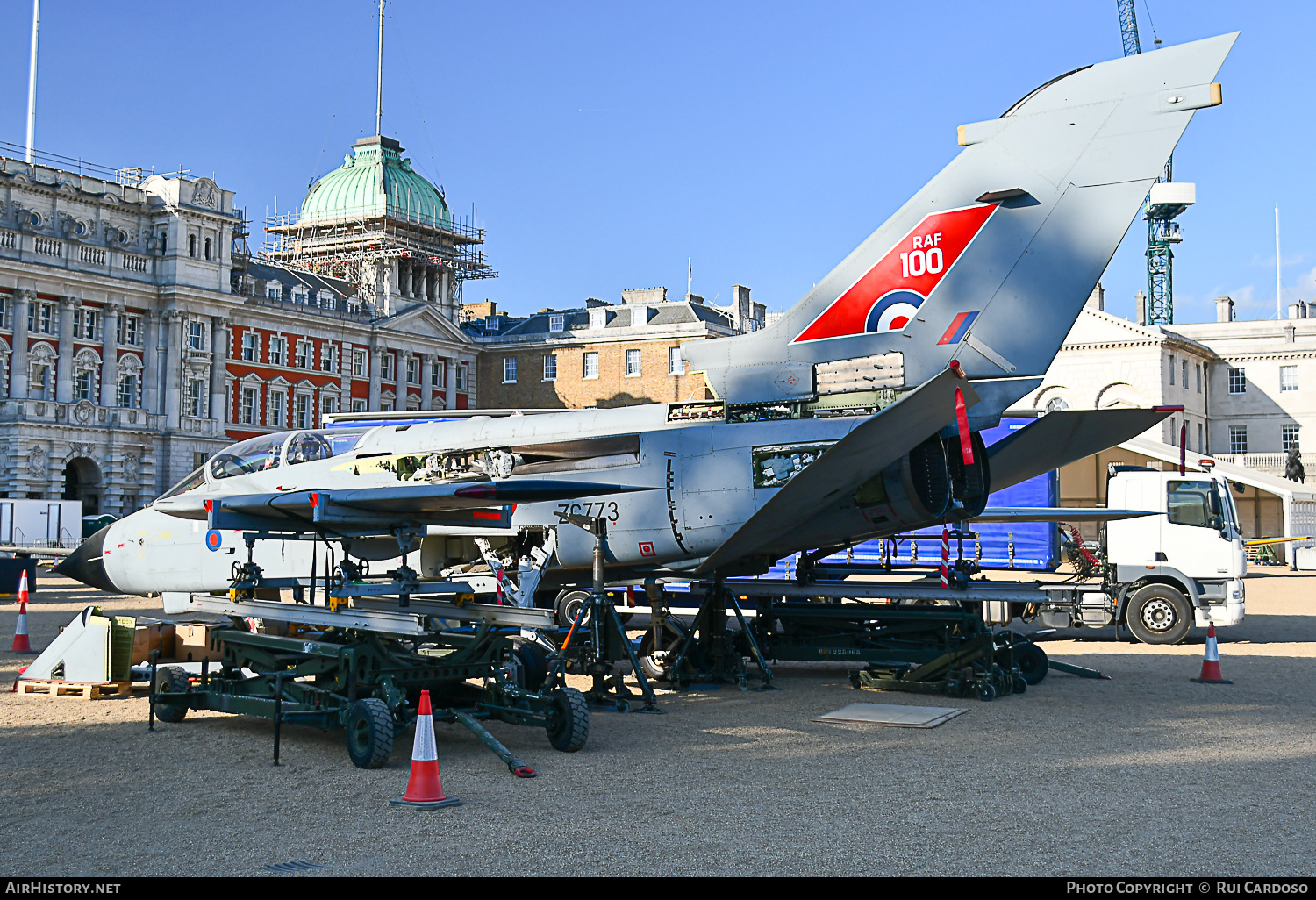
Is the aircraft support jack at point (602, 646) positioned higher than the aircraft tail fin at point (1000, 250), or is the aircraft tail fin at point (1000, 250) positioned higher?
the aircraft tail fin at point (1000, 250)

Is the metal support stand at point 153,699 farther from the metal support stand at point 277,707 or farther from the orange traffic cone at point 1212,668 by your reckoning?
the orange traffic cone at point 1212,668

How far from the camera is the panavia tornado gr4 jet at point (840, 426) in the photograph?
11430 millimetres

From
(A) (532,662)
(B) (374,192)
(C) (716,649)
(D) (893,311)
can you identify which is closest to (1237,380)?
(B) (374,192)

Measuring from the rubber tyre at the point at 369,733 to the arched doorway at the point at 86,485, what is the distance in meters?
54.6

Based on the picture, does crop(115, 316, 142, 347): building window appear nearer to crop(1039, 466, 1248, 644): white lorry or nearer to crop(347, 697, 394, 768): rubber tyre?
crop(1039, 466, 1248, 644): white lorry

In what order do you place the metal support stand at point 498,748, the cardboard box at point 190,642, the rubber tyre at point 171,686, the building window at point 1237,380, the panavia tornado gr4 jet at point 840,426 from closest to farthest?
the metal support stand at point 498,748 → the rubber tyre at point 171,686 → the panavia tornado gr4 jet at point 840,426 → the cardboard box at point 190,642 → the building window at point 1237,380

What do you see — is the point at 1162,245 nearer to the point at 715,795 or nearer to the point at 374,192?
the point at 374,192

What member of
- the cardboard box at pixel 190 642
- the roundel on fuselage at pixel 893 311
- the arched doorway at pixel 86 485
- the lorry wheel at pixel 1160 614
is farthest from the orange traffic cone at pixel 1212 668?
the arched doorway at pixel 86 485

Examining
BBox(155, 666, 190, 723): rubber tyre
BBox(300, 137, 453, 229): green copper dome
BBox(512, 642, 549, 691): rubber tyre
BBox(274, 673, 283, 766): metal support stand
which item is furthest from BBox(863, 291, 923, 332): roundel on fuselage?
BBox(300, 137, 453, 229): green copper dome

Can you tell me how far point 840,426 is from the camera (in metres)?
12.5

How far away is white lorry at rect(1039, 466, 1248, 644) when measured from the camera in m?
19.2

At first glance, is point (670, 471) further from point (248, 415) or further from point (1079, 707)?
point (248, 415)

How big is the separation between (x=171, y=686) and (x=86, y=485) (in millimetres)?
53131

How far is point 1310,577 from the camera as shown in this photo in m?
40.0
